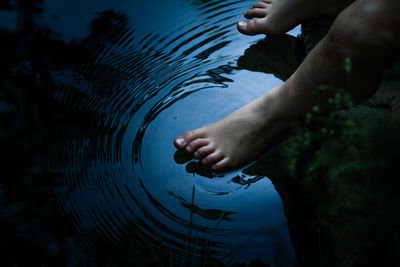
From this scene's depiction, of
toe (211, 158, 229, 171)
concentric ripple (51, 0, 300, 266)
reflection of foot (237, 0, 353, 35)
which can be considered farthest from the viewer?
reflection of foot (237, 0, 353, 35)

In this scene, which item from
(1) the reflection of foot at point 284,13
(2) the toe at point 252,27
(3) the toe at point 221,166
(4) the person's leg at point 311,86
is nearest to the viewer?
(4) the person's leg at point 311,86

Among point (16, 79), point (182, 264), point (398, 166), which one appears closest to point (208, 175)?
point (182, 264)

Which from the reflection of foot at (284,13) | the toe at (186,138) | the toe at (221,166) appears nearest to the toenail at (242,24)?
the reflection of foot at (284,13)

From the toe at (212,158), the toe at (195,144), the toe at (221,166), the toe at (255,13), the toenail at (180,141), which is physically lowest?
the toe at (221,166)

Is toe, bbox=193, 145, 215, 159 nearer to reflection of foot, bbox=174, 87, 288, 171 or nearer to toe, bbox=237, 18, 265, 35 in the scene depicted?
reflection of foot, bbox=174, 87, 288, 171

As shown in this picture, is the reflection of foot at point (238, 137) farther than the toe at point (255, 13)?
No

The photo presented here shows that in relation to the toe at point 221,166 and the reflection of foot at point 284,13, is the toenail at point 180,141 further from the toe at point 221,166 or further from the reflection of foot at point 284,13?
the reflection of foot at point 284,13

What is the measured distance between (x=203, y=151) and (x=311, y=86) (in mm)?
576

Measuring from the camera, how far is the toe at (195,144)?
1766 millimetres

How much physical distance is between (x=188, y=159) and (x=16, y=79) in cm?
103

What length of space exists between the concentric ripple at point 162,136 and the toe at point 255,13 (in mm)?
82

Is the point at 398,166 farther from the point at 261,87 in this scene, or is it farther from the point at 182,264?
the point at 261,87

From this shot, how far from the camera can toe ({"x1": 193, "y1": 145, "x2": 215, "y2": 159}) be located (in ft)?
5.79

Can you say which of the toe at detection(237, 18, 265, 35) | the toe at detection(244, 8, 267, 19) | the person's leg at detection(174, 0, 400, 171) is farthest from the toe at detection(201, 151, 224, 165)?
the toe at detection(244, 8, 267, 19)
